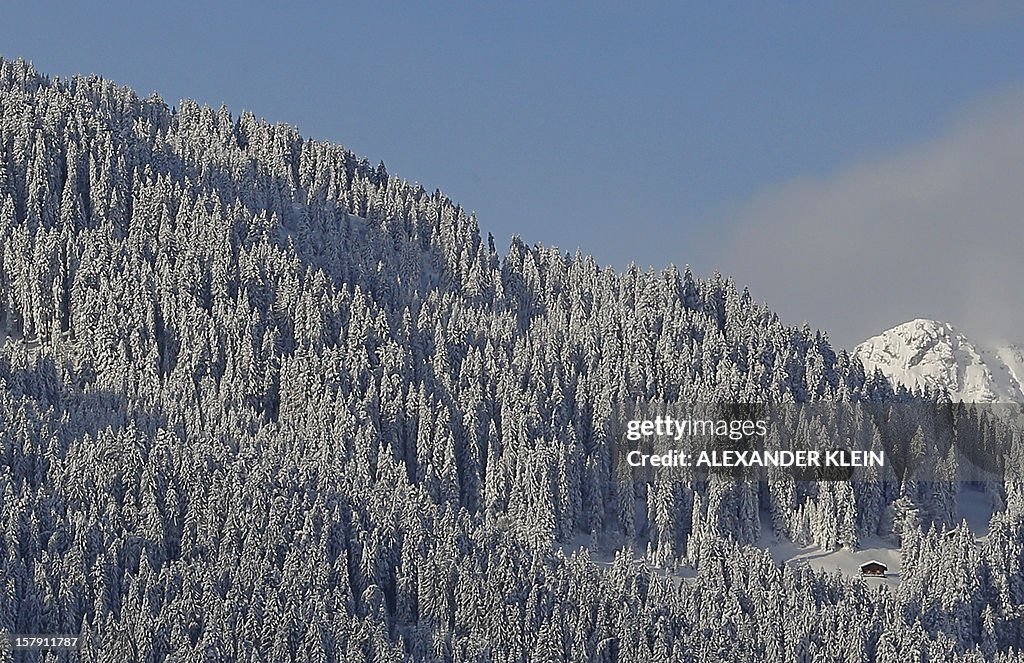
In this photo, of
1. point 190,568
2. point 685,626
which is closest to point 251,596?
point 190,568

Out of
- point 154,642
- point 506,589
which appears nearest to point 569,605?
point 506,589

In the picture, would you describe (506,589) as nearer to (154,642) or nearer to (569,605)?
(569,605)

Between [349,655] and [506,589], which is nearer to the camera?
[349,655]

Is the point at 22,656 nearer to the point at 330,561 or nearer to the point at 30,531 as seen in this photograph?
the point at 30,531

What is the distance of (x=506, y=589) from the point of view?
7820 inches

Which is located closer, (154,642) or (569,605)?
(154,642)

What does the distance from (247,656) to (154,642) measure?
739cm

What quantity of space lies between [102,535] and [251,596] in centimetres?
1541

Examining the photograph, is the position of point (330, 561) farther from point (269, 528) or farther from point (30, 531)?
point (30, 531)

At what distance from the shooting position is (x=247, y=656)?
18462cm

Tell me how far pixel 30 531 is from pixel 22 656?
52.3ft

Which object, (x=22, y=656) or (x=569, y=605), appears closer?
(x=22, y=656)

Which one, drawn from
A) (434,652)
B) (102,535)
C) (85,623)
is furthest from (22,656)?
(434,652)

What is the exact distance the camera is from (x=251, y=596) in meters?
190
